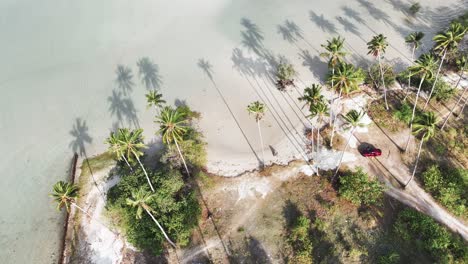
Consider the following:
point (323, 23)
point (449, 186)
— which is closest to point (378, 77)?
point (323, 23)

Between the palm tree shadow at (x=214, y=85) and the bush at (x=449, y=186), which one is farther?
the palm tree shadow at (x=214, y=85)

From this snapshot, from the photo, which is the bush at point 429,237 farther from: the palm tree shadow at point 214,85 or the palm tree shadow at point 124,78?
the palm tree shadow at point 124,78

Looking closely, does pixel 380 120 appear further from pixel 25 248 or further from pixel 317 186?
pixel 25 248

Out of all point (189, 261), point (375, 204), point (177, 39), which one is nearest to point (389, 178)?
point (375, 204)

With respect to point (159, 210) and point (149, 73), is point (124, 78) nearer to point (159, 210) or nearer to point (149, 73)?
point (149, 73)

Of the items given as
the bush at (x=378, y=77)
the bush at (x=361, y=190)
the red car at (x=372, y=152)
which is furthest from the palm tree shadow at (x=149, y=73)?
the bush at (x=378, y=77)

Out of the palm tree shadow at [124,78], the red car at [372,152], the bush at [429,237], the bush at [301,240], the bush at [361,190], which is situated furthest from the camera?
the palm tree shadow at [124,78]
